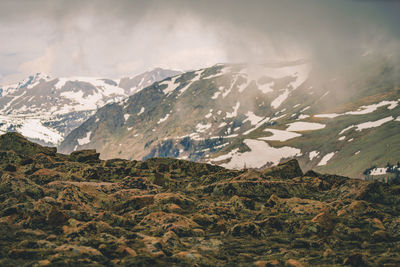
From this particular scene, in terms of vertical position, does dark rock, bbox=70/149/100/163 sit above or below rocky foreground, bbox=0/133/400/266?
above

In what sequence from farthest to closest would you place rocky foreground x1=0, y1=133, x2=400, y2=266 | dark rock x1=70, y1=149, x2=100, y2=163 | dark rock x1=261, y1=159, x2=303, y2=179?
dark rock x1=70, y1=149, x2=100, y2=163
dark rock x1=261, y1=159, x2=303, y2=179
rocky foreground x1=0, y1=133, x2=400, y2=266

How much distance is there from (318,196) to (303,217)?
7.03m

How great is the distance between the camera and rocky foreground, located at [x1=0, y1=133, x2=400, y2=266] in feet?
57.3

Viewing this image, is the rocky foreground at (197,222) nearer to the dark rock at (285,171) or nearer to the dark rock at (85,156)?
the dark rock at (285,171)

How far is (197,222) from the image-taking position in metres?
23.9

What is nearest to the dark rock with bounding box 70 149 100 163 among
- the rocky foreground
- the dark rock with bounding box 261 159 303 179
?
the rocky foreground

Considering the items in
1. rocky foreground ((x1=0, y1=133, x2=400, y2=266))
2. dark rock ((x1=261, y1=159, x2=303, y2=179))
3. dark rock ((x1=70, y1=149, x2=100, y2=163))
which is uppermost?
dark rock ((x1=70, y1=149, x2=100, y2=163))

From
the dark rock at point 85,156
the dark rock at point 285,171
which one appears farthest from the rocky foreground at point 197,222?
the dark rock at point 85,156

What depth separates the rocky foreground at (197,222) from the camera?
687 inches

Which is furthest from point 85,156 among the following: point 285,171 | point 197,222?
point 197,222

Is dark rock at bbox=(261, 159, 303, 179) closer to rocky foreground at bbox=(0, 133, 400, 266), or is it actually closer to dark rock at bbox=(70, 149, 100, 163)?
rocky foreground at bbox=(0, 133, 400, 266)

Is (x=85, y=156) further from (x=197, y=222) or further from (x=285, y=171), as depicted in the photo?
(x=197, y=222)

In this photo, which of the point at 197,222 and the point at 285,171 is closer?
the point at 197,222

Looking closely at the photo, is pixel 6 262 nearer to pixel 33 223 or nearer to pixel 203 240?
pixel 33 223
